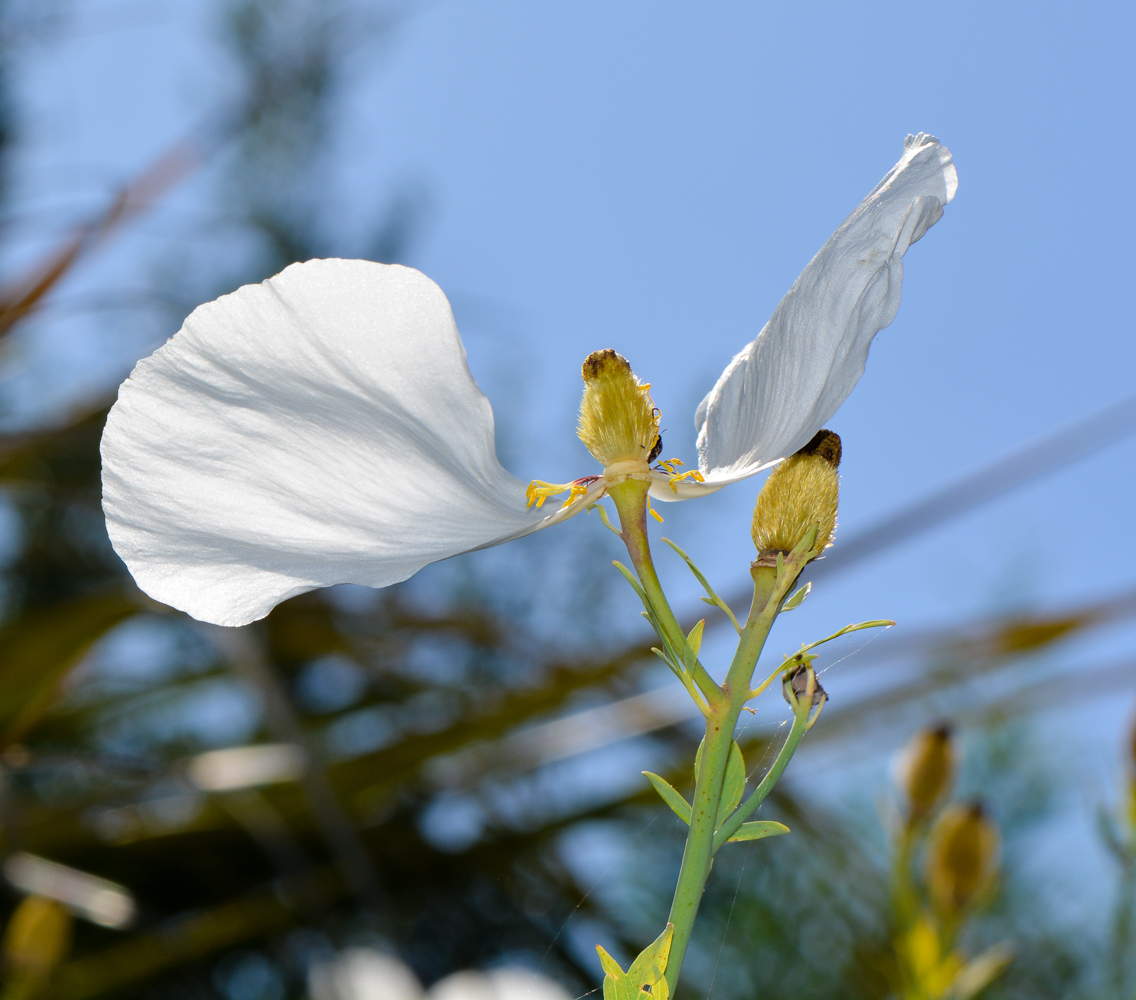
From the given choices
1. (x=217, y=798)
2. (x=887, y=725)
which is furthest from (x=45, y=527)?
(x=887, y=725)

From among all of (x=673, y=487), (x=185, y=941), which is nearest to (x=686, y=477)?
(x=673, y=487)

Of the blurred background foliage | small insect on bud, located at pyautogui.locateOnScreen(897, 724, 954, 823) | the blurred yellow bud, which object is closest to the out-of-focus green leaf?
the blurred background foliage

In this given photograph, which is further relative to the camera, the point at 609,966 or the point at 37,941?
the point at 37,941

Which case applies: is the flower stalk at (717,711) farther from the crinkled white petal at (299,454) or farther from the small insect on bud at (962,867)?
the small insect on bud at (962,867)

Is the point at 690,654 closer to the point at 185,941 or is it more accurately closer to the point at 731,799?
the point at 731,799

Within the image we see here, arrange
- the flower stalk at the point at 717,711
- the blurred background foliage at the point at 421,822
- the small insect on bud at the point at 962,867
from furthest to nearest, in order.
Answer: the blurred background foliage at the point at 421,822
the small insect on bud at the point at 962,867
the flower stalk at the point at 717,711

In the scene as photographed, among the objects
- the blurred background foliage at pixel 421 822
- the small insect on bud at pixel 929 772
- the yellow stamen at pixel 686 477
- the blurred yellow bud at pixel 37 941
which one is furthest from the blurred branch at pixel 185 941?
the yellow stamen at pixel 686 477

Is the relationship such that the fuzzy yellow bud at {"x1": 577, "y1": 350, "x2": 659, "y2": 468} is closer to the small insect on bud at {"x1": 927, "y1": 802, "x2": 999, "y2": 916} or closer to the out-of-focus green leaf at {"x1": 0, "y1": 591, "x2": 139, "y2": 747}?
the small insect on bud at {"x1": 927, "y1": 802, "x2": 999, "y2": 916}
